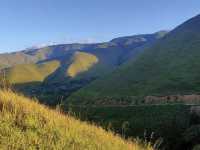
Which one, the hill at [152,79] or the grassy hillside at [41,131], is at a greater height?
the grassy hillside at [41,131]

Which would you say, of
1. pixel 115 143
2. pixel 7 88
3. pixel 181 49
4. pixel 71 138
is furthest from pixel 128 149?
pixel 181 49

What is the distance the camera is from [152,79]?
156 m

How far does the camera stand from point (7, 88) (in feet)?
35.0

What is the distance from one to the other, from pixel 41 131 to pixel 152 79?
148970mm

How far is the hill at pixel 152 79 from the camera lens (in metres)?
134

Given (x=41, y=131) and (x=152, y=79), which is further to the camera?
(x=152, y=79)

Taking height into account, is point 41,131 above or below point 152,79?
above

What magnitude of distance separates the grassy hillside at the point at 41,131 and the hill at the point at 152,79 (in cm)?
11465

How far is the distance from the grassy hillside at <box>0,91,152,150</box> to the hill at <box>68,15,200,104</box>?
A: 115 metres

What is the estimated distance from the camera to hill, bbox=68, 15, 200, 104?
133750 millimetres

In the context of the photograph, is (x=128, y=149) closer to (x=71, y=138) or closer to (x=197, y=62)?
(x=71, y=138)

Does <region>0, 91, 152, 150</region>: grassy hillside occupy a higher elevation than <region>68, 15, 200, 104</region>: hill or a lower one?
higher

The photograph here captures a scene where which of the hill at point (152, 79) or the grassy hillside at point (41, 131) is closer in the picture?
the grassy hillside at point (41, 131)

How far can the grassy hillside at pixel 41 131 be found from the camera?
755cm
